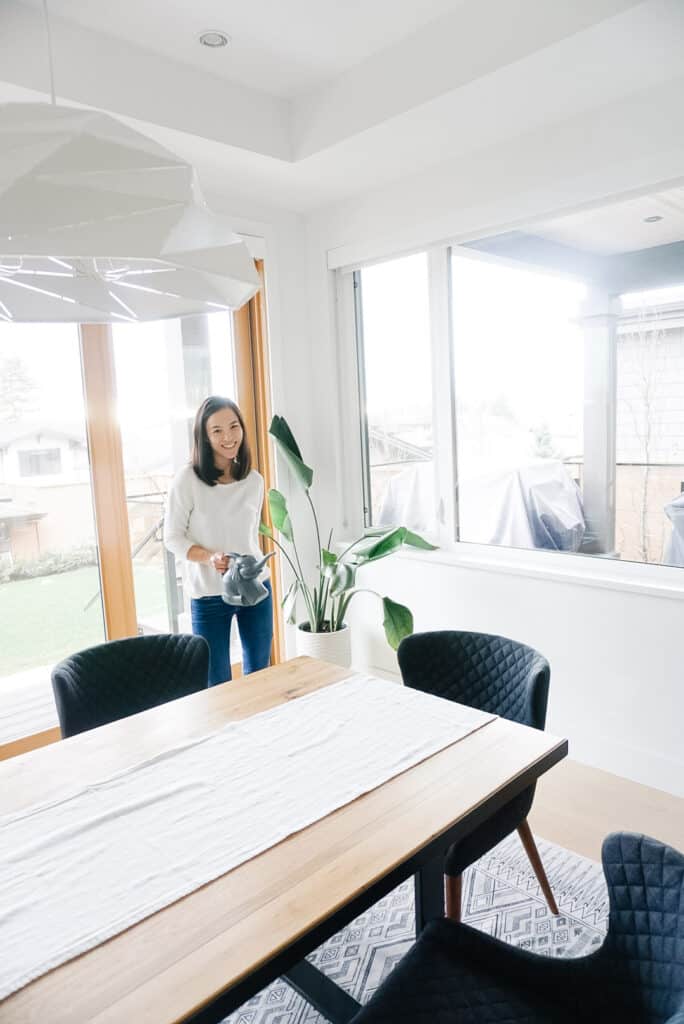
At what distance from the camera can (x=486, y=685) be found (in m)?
2.05

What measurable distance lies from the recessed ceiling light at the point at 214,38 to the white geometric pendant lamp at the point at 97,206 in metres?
1.58

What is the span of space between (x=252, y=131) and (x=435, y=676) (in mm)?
2150

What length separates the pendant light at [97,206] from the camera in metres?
0.91

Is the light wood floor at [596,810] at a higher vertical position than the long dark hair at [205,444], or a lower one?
lower

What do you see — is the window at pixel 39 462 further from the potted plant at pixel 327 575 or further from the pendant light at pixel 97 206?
the pendant light at pixel 97 206

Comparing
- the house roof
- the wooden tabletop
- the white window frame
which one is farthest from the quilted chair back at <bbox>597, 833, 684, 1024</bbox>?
the house roof

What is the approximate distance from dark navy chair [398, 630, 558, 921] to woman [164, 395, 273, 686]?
2.72ft

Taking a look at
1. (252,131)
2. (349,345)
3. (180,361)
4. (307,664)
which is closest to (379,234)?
(349,345)

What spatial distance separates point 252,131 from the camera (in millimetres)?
2717

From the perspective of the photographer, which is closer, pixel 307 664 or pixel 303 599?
pixel 307 664

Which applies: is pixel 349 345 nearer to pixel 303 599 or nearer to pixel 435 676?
pixel 303 599

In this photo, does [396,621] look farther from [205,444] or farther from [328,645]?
[205,444]

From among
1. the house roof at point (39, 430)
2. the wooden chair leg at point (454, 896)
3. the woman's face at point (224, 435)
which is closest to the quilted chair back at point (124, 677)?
the woman's face at point (224, 435)

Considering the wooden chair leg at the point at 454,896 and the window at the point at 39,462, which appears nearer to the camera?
the wooden chair leg at the point at 454,896
